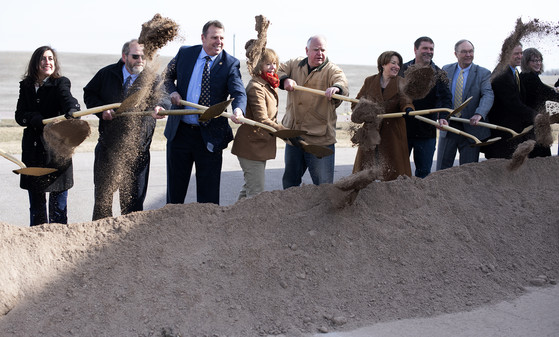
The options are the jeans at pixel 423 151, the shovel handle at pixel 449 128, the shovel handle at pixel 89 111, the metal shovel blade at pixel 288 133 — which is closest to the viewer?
the shovel handle at pixel 89 111

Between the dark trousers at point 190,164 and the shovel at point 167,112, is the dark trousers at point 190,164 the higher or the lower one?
Result: the lower one

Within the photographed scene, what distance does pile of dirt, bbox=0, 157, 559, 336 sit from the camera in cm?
288

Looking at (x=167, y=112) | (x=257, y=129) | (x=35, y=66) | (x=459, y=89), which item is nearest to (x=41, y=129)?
(x=35, y=66)

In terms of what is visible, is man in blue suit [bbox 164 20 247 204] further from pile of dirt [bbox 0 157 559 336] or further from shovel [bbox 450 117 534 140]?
shovel [bbox 450 117 534 140]

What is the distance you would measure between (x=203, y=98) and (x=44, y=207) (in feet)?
4.84

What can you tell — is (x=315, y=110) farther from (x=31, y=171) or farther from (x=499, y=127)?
(x=31, y=171)

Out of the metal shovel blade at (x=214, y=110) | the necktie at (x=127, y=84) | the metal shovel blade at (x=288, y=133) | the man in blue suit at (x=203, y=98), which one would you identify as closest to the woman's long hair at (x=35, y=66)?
the necktie at (x=127, y=84)

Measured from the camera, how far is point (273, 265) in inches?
128

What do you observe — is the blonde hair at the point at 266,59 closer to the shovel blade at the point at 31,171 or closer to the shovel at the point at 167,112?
the shovel at the point at 167,112

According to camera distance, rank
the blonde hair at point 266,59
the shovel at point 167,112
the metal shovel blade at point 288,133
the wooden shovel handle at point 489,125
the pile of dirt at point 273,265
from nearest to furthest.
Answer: the pile of dirt at point 273,265
the shovel at point 167,112
the metal shovel blade at point 288,133
the blonde hair at point 266,59
the wooden shovel handle at point 489,125

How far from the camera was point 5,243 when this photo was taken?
309cm

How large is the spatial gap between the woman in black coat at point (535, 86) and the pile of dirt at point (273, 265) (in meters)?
1.69

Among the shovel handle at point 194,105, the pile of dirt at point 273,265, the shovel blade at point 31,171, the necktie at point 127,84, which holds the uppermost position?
the necktie at point 127,84

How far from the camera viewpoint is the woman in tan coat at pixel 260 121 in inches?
173
